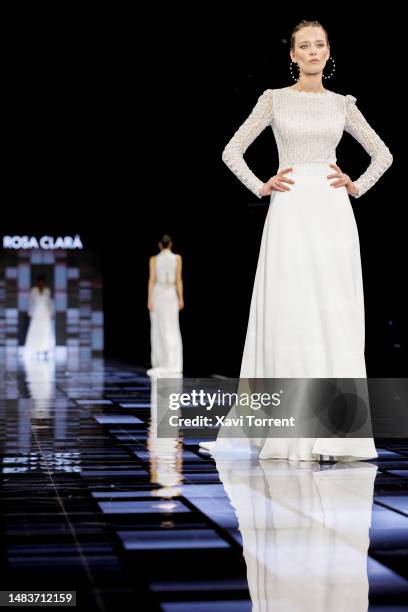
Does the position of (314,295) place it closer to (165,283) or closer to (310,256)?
(310,256)

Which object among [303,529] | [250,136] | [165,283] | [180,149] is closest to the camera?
[303,529]

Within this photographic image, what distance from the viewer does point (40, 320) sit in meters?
23.6

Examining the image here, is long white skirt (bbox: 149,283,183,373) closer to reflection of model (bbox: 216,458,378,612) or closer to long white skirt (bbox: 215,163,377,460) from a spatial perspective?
long white skirt (bbox: 215,163,377,460)

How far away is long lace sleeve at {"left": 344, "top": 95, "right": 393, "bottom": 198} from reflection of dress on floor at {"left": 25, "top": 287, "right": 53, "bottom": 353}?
18.4 meters

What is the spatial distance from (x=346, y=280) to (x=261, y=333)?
457 millimetres

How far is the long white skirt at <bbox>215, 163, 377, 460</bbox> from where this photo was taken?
5156mm

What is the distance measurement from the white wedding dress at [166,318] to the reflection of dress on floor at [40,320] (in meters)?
8.75

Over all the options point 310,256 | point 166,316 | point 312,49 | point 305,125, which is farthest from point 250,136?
point 166,316

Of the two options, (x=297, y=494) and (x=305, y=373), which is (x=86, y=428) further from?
(x=297, y=494)

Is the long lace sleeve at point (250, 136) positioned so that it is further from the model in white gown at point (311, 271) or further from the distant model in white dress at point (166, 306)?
the distant model in white dress at point (166, 306)

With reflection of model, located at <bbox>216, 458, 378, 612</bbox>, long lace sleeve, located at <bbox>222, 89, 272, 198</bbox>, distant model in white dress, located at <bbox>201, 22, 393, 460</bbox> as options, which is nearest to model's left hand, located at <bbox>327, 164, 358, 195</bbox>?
distant model in white dress, located at <bbox>201, 22, 393, 460</bbox>

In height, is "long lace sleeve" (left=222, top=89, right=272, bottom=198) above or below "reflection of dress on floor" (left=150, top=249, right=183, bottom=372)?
above

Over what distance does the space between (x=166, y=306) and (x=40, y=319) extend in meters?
9.39

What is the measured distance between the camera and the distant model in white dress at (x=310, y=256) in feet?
16.9
